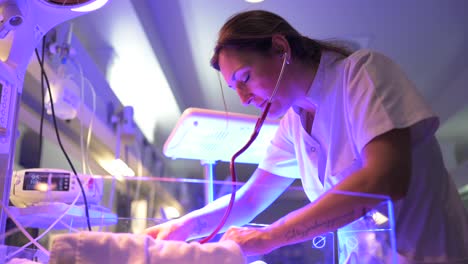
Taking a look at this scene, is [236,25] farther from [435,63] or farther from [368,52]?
[435,63]

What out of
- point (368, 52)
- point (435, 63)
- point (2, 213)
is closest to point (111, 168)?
point (2, 213)

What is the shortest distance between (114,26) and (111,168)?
26.3 inches

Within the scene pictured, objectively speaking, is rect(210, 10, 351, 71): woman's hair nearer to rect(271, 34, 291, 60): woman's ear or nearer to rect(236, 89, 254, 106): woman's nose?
rect(271, 34, 291, 60): woman's ear

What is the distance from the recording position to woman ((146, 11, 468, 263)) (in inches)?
29.6

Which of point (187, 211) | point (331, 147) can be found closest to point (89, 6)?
point (187, 211)

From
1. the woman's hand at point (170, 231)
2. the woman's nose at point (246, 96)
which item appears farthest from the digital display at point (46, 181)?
the woman's nose at point (246, 96)

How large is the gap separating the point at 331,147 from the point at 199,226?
1.09 ft

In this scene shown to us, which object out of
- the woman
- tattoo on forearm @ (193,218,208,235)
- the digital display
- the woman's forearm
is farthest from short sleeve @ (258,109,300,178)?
the digital display

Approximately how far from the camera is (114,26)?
6.99 ft

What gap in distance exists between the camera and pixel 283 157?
1.25 metres

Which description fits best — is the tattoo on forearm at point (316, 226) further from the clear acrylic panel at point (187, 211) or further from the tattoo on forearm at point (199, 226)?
the tattoo on forearm at point (199, 226)

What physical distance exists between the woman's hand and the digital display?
1.42 feet

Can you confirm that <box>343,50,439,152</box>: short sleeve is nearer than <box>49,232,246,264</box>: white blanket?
No

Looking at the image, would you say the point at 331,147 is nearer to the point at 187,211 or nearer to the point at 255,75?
the point at 255,75
